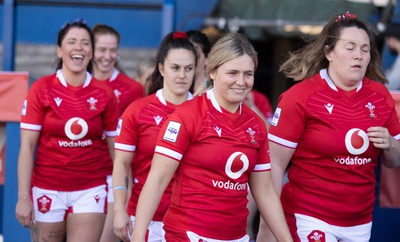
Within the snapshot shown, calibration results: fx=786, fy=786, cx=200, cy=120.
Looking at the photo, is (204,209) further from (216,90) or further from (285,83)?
(285,83)

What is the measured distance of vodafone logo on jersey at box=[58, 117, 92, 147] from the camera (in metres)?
5.40

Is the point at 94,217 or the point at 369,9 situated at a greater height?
the point at 369,9

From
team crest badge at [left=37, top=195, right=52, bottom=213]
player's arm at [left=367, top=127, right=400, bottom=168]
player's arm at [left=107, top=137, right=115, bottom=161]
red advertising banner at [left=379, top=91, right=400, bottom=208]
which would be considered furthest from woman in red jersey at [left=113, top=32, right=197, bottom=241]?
red advertising banner at [left=379, top=91, right=400, bottom=208]

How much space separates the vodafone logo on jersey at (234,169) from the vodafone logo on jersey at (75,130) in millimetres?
1633

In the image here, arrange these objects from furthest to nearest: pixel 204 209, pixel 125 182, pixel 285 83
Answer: pixel 285 83, pixel 125 182, pixel 204 209

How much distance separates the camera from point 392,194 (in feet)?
20.2

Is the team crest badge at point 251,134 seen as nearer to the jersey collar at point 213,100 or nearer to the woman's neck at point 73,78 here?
the jersey collar at point 213,100

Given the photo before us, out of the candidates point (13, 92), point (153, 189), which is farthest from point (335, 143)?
point (13, 92)

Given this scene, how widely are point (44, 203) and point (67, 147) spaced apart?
1.41 feet

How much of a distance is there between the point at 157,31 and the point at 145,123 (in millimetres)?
4960

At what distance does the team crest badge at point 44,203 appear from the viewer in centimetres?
549

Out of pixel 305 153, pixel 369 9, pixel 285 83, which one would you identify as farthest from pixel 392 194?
pixel 285 83

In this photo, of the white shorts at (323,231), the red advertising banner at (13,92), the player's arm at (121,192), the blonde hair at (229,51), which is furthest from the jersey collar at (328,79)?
the red advertising banner at (13,92)

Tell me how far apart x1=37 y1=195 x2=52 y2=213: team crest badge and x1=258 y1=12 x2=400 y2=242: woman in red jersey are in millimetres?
1613
